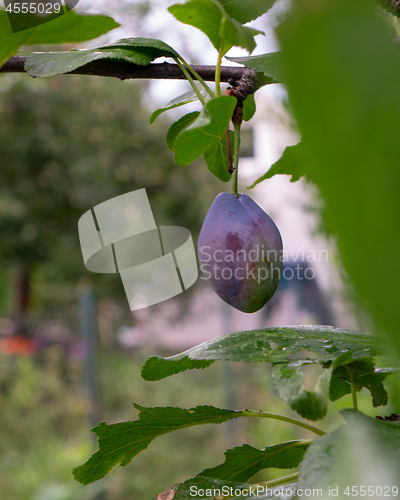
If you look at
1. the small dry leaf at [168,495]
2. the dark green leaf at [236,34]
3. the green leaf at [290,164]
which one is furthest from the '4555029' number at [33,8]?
the small dry leaf at [168,495]

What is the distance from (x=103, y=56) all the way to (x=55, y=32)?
0.16 feet

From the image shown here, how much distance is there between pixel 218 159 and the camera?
1.55 feet

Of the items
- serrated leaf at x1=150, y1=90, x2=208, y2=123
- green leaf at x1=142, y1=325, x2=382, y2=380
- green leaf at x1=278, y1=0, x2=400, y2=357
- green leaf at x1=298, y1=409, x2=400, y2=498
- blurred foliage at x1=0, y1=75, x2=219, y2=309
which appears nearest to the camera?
green leaf at x1=278, y1=0, x2=400, y2=357

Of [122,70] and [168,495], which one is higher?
[122,70]

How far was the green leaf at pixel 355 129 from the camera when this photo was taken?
83mm

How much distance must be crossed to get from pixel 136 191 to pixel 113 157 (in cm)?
60

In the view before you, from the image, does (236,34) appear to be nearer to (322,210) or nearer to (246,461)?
(322,210)

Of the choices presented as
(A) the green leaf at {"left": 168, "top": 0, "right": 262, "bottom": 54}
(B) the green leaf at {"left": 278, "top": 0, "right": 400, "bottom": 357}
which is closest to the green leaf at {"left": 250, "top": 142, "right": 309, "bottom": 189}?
(A) the green leaf at {"left": 168, "top": 0, "right": 262, "bottom": 54}

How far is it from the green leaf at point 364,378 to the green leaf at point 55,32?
293 millimetres

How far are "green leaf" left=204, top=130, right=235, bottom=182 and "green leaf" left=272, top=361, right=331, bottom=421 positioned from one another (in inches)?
8.6

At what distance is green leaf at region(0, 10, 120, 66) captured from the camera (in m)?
0.30

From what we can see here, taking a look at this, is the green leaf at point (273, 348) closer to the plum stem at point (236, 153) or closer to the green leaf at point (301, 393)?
the green leaf at point (301, 393)

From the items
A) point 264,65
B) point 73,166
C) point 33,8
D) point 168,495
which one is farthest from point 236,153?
point 73,166

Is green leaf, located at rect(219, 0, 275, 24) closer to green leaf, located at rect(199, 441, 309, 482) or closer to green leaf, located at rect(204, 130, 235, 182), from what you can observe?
green leaf, located at rect(204, 130, 235, 182)
